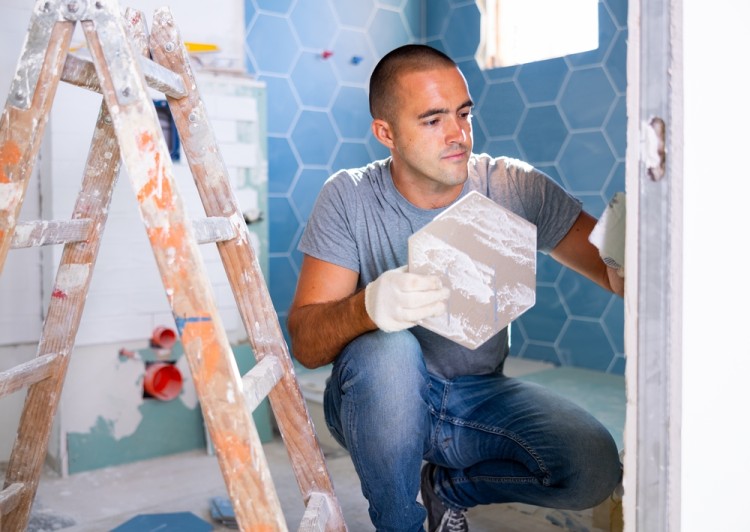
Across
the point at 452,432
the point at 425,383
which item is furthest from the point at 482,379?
the point at 425,383

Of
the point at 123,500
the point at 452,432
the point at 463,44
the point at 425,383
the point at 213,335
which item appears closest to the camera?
the point at 213,335

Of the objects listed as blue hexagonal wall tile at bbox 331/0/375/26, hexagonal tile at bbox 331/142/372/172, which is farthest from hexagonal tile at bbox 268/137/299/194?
blue hexagonal wall tile at bbox 331/0/375/26

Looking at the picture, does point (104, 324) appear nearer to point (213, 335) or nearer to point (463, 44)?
point (213, 335)

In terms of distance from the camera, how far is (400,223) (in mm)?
1667

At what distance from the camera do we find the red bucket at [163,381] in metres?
2.52

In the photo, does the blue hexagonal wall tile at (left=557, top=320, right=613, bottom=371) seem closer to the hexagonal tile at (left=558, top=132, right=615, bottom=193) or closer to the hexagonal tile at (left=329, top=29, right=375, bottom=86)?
the hexagonal tile at (left=558, top=132, right=615, bottom=193)

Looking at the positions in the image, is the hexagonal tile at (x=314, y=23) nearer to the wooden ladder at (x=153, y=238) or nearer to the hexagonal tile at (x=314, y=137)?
the hexagonal tile at (x=314, y=137)

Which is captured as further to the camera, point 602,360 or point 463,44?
point 463,44

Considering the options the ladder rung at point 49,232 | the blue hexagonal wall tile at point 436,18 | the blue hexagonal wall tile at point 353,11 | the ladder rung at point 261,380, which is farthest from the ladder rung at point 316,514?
the blue hexagonal wall tile at point 436,18

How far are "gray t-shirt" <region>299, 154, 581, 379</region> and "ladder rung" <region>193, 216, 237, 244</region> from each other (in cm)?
35

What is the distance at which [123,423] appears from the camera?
251 centimetres

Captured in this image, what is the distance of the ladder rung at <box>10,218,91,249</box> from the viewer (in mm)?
1161

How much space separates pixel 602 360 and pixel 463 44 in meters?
1.46
